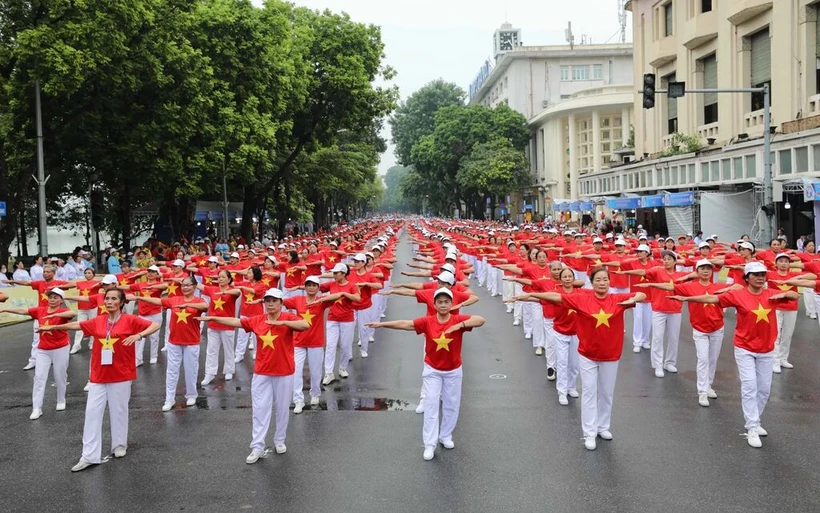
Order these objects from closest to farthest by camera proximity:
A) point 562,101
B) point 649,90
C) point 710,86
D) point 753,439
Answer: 1. point 753,439
2. point 649,90
3. point 710,86
4. point 562,101

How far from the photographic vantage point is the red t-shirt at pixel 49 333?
950 centimetres

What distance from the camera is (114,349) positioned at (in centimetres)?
764

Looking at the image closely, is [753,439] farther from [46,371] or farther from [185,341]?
[46,371]

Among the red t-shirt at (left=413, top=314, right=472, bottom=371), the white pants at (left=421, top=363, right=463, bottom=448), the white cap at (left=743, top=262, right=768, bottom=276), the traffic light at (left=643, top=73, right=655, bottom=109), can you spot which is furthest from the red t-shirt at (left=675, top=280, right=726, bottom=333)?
the traffic light at (left=643, top=73, right=655, bottom=109)

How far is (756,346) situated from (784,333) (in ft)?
13.0

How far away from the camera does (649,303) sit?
492 inches

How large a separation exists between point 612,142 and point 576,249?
52.4 m

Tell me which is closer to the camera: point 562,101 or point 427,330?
point 427,330

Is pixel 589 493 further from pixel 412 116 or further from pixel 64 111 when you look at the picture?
pixel 412 116

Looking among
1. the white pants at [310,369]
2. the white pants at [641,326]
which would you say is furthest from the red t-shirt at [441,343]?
the white pants at [641,326]

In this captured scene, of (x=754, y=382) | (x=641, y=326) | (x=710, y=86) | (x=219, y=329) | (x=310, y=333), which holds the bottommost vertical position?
(x=641, y=326)

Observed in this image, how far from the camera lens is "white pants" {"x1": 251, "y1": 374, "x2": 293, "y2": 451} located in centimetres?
754

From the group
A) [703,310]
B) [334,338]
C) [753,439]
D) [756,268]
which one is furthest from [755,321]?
[334,338]

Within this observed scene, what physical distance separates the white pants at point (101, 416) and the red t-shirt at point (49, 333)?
2332mm
